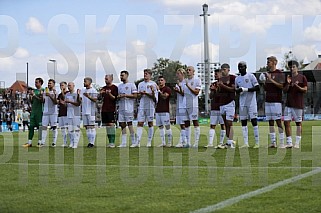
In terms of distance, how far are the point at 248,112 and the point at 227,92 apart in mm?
709

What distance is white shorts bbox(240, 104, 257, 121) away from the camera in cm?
1409

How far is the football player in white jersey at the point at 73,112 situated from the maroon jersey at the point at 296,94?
5.80m

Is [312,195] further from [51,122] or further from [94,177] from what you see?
[51,122]

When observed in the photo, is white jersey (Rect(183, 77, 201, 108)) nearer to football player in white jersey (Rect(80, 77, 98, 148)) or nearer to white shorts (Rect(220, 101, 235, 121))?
white shorts (Rect(220, 101, 235, 121))

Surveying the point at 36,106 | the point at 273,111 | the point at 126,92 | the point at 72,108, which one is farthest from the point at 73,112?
the point at 273,111

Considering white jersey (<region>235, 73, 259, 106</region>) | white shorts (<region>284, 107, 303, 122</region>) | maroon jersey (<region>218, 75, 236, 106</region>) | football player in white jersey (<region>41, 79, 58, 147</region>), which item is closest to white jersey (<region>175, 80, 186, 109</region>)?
maroon jersey (<region>218, 75, 236, 106</region>)

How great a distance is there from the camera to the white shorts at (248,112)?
14.1 m

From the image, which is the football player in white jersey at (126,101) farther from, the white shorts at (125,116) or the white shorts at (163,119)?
the white shorts at (163,119)

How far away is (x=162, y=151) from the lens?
13.6 meters

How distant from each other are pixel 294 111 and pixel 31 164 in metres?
6.44

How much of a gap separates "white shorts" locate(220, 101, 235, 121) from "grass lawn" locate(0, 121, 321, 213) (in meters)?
1.40

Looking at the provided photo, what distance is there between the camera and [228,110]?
1420cm

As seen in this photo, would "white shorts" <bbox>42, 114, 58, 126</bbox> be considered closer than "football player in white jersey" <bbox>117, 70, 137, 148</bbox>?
No

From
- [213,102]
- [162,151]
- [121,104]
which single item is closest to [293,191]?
[162,151]
